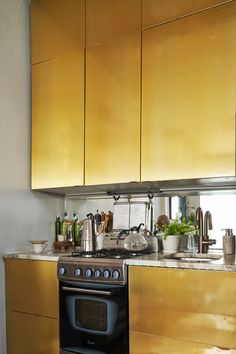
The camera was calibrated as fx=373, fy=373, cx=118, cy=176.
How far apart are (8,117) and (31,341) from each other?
158cm

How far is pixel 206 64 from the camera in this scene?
222 centimetres

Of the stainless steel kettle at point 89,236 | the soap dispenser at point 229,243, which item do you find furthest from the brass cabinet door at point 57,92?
the soap dispenser at point 229,243

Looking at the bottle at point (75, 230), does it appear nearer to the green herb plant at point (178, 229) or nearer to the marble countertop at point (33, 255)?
the marble countertop at point (33, 255)

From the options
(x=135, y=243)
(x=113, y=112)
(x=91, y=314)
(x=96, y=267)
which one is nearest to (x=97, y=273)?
(x=96, y=267)

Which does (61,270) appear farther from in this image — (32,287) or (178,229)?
(178,229)

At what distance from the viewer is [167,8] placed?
94.3 inches

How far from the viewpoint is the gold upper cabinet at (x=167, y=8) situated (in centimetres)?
228

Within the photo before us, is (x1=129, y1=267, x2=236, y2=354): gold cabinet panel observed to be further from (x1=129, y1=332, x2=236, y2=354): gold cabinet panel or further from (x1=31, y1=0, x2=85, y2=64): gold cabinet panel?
(x1=31, y1=0, x2=85, y2=64): gold cabinet panel

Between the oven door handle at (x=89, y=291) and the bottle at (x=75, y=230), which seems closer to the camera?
the oven door handle at (x=89, y=291)

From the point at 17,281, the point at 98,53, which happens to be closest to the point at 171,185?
the point at 98,53

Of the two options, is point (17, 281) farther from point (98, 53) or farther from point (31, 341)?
point (98, 53)

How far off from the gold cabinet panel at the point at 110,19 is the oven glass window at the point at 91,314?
5.75ft

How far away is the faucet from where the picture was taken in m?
2.54

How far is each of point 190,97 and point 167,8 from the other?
624mm
